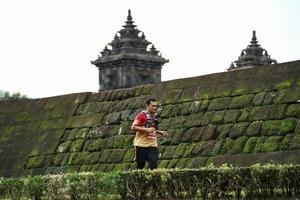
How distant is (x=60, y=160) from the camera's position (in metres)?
19.5

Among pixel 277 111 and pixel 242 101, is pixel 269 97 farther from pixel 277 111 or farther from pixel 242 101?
pixel 242 101

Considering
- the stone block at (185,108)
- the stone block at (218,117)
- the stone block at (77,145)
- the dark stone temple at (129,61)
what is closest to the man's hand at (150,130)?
the stone block at (218,117)

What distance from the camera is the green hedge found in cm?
1150

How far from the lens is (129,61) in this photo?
73.8 m

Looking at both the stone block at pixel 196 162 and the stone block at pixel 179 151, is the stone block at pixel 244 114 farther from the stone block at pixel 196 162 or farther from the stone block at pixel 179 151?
the stone block at pixel 179 151

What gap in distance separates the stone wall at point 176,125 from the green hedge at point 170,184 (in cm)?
274

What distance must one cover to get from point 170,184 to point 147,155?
2056 mm

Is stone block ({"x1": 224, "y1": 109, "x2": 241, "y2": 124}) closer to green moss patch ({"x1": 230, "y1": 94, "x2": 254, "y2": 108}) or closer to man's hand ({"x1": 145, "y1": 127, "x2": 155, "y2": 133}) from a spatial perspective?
green moss patch ({"x1": 230, "y1": 94, "x2": 254, "y2": 108})

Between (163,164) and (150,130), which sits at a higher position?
(150,130)

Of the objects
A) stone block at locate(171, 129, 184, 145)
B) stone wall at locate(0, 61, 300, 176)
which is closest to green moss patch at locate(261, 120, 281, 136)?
stone wall at locate(0, 61, 300, 176)

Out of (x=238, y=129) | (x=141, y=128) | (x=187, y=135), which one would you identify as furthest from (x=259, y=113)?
(x=141, y=128)

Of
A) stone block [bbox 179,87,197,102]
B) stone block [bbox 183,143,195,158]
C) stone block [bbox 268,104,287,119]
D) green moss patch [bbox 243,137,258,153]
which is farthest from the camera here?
stone block [bbox 179,87,197,102]

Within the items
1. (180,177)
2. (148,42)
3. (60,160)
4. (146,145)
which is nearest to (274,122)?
(146,145)

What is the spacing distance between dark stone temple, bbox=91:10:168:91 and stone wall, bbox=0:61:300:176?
2002 inches
